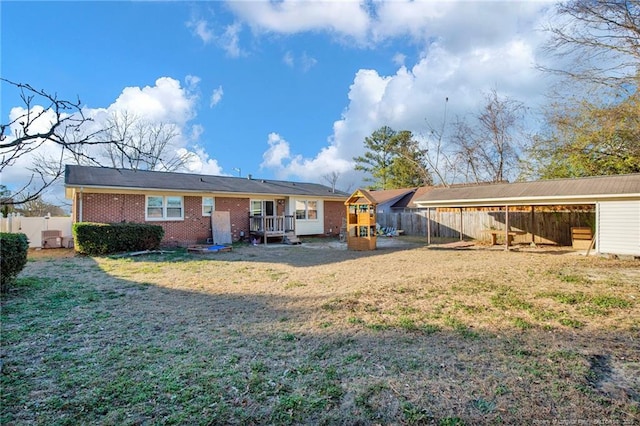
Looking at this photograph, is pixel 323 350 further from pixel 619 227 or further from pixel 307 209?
pixel 307 209

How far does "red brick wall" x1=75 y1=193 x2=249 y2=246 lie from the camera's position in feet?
43.6

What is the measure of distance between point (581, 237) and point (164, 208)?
1817 centimetres

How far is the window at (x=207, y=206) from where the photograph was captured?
16031mm

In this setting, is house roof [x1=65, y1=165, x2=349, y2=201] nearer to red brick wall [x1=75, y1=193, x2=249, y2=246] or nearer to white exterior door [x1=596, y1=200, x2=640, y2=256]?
red brick wall [x1=75, y1=193, x2=249, y2=246]

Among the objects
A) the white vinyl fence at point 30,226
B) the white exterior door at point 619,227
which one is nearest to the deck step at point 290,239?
the white vinyl fence at point 30,226

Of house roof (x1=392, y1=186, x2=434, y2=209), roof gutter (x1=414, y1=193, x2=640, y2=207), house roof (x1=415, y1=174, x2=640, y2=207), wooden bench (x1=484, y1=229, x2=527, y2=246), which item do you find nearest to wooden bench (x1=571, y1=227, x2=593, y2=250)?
wooden bench (x1=484, y1=229, x2=527, y2=246)

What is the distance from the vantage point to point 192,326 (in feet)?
15.8

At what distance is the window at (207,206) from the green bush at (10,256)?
9160mm

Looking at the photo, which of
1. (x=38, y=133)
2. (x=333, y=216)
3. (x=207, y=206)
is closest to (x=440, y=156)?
(x=333, y=216)

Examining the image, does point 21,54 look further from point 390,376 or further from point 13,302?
point 13,302

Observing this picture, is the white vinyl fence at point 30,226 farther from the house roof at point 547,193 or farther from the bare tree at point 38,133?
the house roof at point 547,193

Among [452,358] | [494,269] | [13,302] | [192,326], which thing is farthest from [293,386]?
[494,269]

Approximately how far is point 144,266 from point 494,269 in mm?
10258

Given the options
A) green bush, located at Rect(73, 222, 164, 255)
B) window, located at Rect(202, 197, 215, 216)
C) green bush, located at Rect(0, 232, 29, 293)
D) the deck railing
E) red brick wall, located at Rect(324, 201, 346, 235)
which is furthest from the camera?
red brick wall, located at Rect(324, 201, 346, 235)
